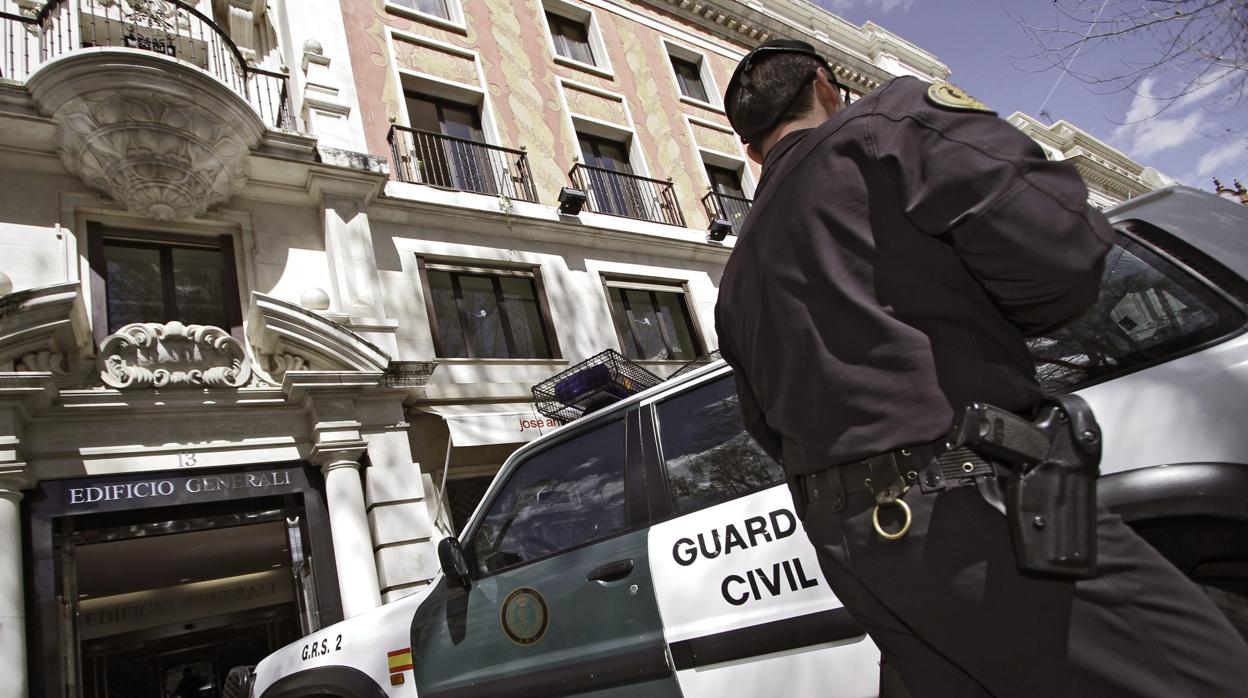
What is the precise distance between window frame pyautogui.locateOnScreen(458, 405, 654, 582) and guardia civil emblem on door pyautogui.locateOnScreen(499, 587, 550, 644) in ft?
0.41

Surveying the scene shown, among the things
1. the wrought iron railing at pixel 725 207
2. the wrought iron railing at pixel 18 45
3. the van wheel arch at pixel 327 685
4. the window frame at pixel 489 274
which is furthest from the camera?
the wrought iron railing at pixel 725 207

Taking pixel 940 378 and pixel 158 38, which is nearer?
pixel 940 378

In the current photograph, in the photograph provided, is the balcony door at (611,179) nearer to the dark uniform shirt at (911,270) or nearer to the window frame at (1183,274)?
the window frame at (1183,274)

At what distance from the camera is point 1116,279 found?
1891 millimetres

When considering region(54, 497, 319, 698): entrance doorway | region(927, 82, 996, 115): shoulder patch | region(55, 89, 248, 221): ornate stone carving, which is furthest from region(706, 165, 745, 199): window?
region(927, 82, 996, 115): shoulder patch

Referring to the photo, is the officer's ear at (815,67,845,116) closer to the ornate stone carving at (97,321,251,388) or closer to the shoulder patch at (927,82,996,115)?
the shoulder patch at (927,82,996,115)

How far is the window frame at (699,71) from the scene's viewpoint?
1538 centimetres

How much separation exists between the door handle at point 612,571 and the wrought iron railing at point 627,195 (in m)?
10.1

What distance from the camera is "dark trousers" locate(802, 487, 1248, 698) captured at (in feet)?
3.29

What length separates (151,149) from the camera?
750 centimetres

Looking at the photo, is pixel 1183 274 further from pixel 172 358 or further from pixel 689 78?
pixel 689 78

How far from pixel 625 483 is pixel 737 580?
1.97 ft

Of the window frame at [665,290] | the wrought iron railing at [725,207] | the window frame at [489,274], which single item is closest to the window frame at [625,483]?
the window frame at [489,274]

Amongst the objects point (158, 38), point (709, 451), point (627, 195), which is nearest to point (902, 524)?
point (709, 451)
